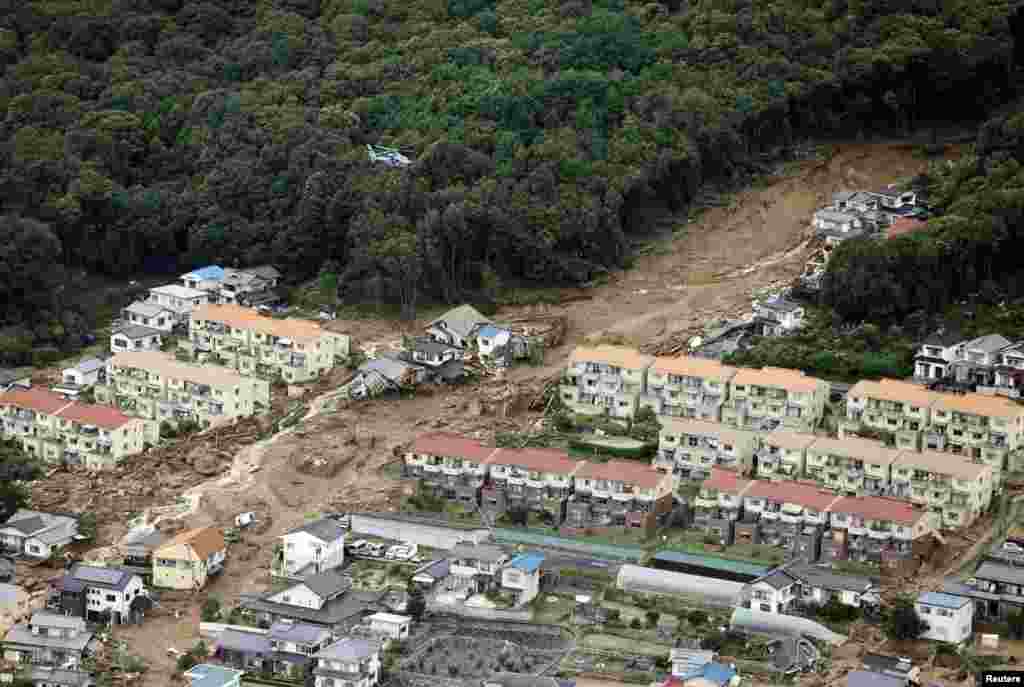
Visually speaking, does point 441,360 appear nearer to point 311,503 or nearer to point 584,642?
point 311,503

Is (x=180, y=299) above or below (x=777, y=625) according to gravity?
above

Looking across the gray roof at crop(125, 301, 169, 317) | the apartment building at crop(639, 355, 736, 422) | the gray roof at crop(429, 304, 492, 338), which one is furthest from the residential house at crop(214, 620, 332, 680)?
the gray roof at crop(125, 301, 169, 317)

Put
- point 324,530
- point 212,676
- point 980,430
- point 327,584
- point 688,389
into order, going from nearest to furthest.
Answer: point 212,676 < point 327,584 < point 324,530 < point 980,430 < point 688,389

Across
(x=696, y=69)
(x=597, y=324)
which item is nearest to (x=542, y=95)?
(x=696, y=69)

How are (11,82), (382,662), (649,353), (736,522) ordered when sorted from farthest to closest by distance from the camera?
(11,82)
(649,353)
(736,522)
(382,662)

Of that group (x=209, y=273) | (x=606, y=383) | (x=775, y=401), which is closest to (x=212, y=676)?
(x=606, y=383)

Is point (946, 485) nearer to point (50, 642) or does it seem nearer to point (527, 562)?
point (527, 562)
